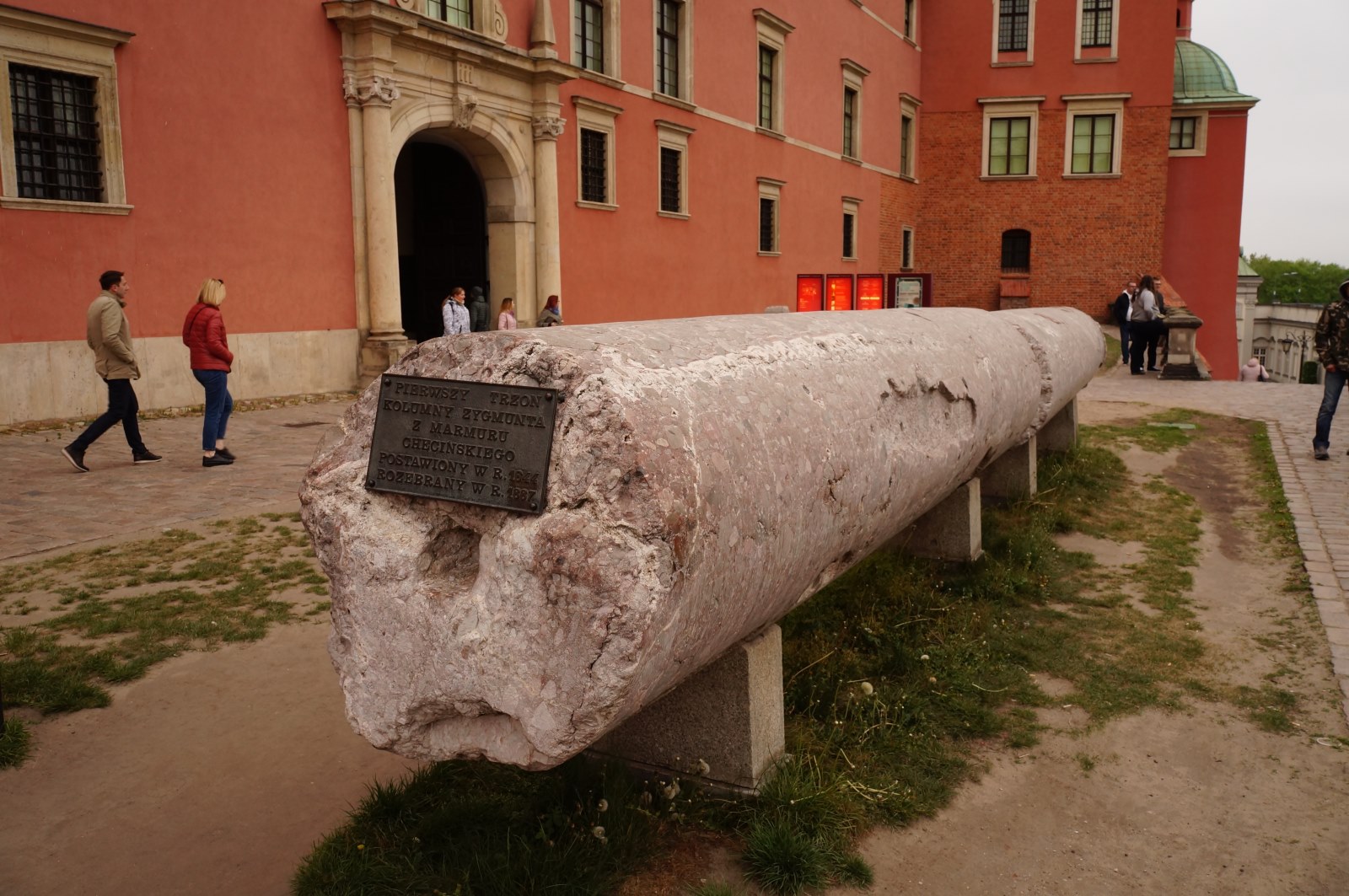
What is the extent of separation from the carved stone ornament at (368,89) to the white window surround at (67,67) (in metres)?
3.02

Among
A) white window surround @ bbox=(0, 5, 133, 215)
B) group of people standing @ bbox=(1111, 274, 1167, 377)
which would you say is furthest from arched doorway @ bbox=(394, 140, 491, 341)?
group of people standing @ bbox=(1111, 274, 1167, 377)

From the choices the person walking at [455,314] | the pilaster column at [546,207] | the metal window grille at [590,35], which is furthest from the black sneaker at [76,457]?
the metal window grille at [590,35]

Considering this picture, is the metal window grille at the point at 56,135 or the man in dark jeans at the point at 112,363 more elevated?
the metal window grille at the point at 56,135

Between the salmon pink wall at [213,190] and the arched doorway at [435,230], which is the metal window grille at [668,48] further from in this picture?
the salmon pink wall at [213,190]

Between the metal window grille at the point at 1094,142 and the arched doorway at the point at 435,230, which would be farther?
the metal window grille at the point at 1094,142

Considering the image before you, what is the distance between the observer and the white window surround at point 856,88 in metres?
28.0

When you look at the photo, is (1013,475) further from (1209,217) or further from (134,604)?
(1209,217)

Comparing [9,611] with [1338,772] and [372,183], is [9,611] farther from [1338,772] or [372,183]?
[372,183]

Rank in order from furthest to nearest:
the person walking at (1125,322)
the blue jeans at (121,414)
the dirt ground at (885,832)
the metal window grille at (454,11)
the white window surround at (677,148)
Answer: the white window surround at (677,148)
the person walking at (1125,322)
the metal window grille at (454,11)
the blue jeans at (121,414)
the dirt ground at (885,832)

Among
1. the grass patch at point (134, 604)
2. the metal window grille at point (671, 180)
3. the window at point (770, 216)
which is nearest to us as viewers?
the grass patch at point (134, 604)

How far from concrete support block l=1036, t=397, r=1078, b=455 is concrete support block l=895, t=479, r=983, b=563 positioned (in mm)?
3499

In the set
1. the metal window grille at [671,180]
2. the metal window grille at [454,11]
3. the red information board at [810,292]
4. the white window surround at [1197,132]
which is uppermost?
the white window surround at [1197,132]

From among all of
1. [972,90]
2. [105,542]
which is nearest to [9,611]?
[105,542]

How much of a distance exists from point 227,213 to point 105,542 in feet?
25.1
